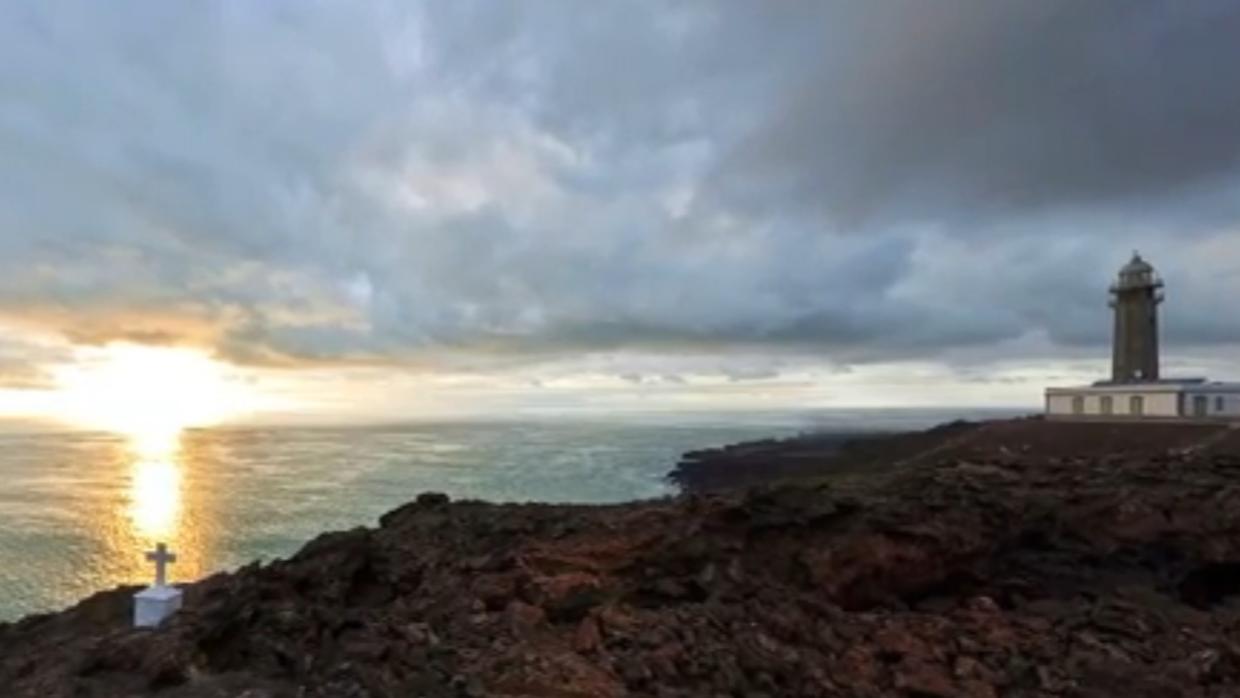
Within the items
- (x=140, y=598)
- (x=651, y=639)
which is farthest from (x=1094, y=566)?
(x=140, y=598)

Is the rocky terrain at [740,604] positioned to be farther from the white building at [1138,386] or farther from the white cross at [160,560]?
the white building at [1138,386]

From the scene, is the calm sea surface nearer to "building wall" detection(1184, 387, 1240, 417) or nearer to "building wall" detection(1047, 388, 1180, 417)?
"building wall" detection(1047, 388, 1180, 417)

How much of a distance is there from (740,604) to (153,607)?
261 inches

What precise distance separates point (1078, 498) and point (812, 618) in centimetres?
480

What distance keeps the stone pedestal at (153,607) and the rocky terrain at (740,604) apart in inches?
9.6

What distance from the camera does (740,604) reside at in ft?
31.4

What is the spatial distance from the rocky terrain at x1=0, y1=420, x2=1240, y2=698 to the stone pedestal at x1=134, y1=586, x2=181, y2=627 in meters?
0.24

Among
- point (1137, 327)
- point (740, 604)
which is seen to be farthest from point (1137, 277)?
point (740, 604)

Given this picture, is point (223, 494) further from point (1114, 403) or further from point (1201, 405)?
point (1201, 405)

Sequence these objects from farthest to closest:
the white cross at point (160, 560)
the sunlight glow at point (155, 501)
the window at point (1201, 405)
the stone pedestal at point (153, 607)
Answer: the sunlight glow at point (155, 501) → the window at point (1201, 405) → the white cross at point (160, 560) → the stone pedestal at point (153, 607)

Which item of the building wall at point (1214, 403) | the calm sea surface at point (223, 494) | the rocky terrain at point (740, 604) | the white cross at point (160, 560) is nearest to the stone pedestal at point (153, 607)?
the rocky terrain at point (740, 604)

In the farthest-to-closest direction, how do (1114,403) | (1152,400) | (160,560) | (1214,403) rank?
(1114,403)
(1152,400)
(1214,403)
(160,560)

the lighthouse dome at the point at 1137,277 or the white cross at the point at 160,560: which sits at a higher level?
the lighthouse dome at the point at 1137,277

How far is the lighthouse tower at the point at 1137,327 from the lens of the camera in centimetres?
6188
